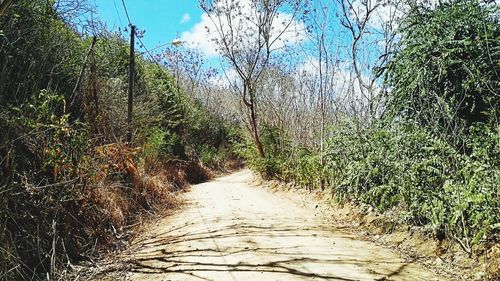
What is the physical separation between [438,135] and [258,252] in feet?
11.3

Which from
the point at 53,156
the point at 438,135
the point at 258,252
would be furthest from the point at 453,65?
the point at 53,156

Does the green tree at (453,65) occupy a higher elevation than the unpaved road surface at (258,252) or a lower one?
higher

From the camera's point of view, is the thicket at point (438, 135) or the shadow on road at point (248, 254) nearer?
the shadow on road at point (248, 254)

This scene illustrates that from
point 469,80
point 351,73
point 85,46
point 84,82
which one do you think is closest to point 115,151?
point 84,82

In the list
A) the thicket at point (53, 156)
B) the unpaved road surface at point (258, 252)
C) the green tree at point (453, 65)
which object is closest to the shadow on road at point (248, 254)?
the unpaved road surface at point (258, 252)

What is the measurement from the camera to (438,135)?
656 cm

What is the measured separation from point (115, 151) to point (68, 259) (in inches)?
152

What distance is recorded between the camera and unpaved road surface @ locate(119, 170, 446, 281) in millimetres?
4734

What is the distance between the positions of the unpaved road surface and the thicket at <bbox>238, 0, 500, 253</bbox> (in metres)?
0.89

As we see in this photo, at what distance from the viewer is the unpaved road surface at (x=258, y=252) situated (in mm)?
4734

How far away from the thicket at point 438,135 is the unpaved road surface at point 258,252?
89cm

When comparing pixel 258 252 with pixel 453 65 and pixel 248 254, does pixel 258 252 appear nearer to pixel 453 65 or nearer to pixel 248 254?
pixel 248 254

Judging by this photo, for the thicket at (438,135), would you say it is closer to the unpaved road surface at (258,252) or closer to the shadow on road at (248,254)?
the unpaved road surface at (258,252)

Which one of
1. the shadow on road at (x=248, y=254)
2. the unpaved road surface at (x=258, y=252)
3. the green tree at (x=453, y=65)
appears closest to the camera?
the unpaved road surface at (x=258, y=252)
